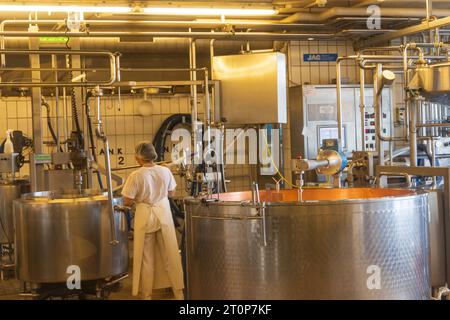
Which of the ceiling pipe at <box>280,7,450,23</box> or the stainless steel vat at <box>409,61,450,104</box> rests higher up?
the ceiling pipe at <box>280,7,450,23</box>

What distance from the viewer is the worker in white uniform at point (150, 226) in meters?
4.95

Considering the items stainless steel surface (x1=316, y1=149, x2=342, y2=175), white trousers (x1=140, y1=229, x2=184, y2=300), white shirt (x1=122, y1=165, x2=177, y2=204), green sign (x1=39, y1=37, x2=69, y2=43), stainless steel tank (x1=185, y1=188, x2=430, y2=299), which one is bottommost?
white trousers (x1=140, y1=229, x2=184, y2=300)

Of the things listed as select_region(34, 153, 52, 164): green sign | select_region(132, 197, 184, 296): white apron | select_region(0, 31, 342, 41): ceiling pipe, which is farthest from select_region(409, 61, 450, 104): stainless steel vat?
select_region(34, 153, 52, 164): green sign

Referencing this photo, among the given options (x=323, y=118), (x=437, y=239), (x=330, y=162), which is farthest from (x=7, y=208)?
(x=437, y=239)

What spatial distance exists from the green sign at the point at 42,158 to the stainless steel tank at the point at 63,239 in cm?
67

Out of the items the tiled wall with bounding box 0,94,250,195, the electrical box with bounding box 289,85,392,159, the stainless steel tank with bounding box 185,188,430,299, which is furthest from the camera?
the tiled wall with bounding box 0,94,250,195

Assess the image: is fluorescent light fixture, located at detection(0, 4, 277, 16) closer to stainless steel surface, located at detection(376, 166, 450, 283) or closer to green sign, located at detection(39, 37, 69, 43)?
green sign, located at detection(39, 37, 69, 43)

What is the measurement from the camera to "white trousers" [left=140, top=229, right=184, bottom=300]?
5.02 m

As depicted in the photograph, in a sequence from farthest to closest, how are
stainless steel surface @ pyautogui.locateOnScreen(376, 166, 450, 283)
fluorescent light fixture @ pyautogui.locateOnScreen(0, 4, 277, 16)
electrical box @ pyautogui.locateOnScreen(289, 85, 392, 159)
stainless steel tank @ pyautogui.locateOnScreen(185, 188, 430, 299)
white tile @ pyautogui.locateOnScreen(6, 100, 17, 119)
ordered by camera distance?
white tile @ pyautogui.locateOnScreen(6, 100, 17, 119) → electrical box @ pyautogui.locateOnScreen(289, 85, 392, 159) → fluorescent light fixture @ pyautogui.locateOnScreen(0, 4, 277, 16) → stainless steel surface @ pyautogui.locateOnScreen(376, 166, 450, 283) → stainless steel tank @ pyautogui.locateOnScreen(185, 188, 430, 299)

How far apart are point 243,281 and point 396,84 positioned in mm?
5766

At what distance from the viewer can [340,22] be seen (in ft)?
23.5

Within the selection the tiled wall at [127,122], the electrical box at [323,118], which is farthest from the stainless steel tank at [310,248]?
the tiled wall at [127,122]

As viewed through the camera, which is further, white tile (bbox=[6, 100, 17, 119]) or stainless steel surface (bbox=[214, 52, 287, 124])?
white tile (bbox=[6, 100, 17, 119])

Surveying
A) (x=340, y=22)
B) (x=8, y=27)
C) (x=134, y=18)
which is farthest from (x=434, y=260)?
(x=8, y=27)
